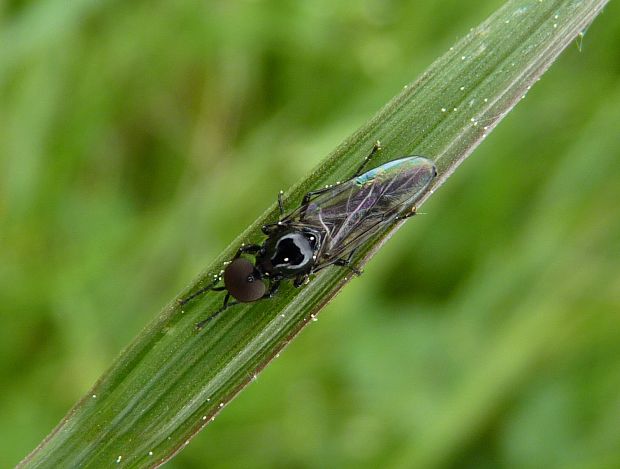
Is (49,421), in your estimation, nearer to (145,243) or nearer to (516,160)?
(145,243)

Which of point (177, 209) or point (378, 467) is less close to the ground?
point (177, 209)

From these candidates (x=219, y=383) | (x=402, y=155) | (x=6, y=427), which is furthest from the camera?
(x=6, y=427)

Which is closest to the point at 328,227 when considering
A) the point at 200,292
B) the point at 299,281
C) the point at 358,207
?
the point at 358,207

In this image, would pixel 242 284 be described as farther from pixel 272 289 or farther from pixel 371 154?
pixel 371 154

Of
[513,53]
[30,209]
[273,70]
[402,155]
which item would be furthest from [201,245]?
[513,53]

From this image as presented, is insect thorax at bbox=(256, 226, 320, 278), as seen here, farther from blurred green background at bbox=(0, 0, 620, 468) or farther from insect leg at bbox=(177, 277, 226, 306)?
blurred green background at bbox=(0, 0, 620, 468)

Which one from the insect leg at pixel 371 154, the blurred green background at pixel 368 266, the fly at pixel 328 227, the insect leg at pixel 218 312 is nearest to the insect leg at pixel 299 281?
the fly at pixel 328 227
